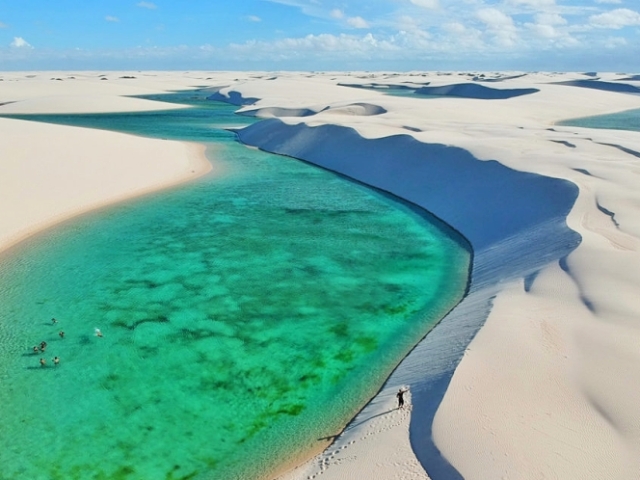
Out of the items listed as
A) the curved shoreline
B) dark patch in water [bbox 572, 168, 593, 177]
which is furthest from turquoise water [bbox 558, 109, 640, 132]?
dark patch in water [bbox 572, 168, 593, 177]

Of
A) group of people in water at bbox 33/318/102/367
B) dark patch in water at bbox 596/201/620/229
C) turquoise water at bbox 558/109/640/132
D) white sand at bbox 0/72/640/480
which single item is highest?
dark patch in water at bbox 596/201/620/229

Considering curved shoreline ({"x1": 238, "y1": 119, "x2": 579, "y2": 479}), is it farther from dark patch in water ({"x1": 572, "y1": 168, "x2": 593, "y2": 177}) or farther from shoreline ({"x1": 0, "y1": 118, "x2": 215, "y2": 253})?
shoreline ({"x1": 0, "y1": 118, "x2": 215, "y2": 253})

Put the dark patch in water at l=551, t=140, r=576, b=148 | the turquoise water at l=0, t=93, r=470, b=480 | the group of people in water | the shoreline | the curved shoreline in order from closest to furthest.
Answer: the turquoise water at l=0, t=93, r=470, b=480 < the curved shoreline < the group of people in water < the shoreline < the dark patch in water at l=551, t=140, r=576, b=148

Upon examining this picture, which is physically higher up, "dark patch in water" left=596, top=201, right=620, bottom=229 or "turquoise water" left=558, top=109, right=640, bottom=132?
"dark patch in water" left=596, top=201, right=620, bottom=229

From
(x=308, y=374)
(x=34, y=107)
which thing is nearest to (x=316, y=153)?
(x=308, y=374)

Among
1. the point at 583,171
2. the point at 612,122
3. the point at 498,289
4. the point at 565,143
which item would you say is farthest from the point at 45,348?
the point at 612,122

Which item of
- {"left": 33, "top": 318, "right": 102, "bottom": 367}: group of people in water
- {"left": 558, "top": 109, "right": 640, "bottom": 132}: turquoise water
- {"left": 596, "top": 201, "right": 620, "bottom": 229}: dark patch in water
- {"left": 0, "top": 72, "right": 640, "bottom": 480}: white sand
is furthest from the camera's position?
{"left": 558, "top": 109, "right": 640, "bottom": 132}: turquoise water

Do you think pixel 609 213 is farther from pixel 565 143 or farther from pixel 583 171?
pixel 565 143
